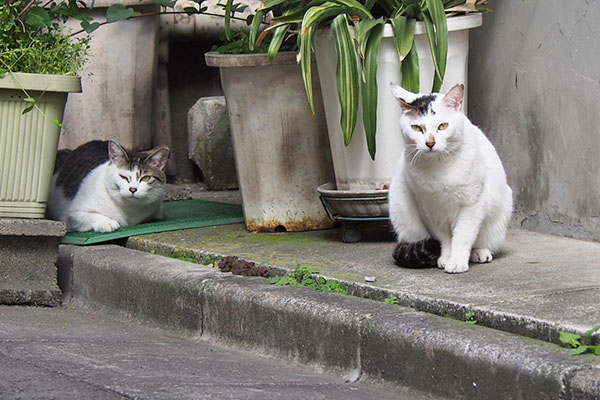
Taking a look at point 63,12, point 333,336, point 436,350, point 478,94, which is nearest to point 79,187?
point 63,12

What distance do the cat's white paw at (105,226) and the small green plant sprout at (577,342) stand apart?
284 centimetres

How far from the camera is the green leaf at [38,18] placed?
4555 mm

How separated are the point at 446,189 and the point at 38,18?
2089 mm

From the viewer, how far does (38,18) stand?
4.56 m

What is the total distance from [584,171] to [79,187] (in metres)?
2.70

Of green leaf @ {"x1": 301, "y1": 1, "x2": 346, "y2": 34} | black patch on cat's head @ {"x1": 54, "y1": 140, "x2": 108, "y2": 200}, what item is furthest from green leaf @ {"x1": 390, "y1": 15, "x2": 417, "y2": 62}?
black patch on cat's head @ {"x1": 54, "y1": 140, "x2": 108, "y2": 200}

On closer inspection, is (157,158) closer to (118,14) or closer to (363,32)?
(118,14)

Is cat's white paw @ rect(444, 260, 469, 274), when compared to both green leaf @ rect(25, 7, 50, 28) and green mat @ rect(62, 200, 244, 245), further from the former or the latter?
green leaf @ rect(25, 7, 50, 28)

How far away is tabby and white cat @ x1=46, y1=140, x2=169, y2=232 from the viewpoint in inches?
206

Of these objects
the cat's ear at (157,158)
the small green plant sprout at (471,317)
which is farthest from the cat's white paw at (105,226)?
the small green plant sprout at (471,317)

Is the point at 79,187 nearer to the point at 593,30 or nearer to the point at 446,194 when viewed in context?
the point at 446,194

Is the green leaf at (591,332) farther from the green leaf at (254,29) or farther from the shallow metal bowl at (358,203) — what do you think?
the green leaf at (254,29)

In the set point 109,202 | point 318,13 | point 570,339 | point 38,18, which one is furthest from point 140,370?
point 109,202

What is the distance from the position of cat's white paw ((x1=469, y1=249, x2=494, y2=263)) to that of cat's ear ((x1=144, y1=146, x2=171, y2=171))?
216 cm
